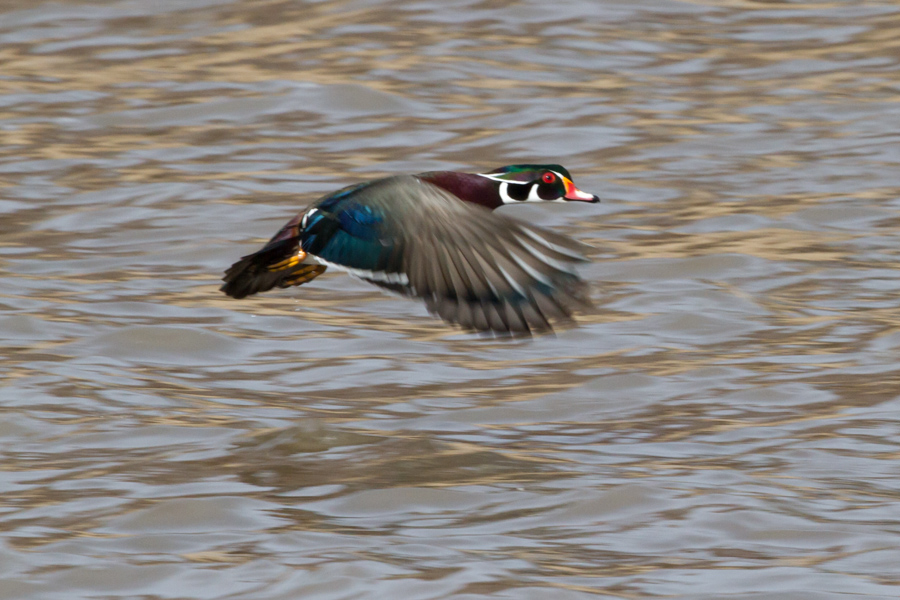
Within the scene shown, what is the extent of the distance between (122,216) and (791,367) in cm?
411

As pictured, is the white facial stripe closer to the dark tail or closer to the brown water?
the dark tail

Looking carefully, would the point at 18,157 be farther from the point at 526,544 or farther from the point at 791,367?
the point at 526,544

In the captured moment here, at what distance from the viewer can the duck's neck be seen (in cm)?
650

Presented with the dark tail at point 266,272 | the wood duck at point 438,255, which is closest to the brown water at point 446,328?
the dark tail at point 266,272

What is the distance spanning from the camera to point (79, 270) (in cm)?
873

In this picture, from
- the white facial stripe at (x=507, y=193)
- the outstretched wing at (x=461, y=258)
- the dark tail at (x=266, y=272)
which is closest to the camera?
the outstretched wing at (x=461, y=258)

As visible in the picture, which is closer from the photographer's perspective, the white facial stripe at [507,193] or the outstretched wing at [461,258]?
the outstretched wing at [461,258]

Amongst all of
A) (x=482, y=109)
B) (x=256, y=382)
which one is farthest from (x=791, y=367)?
(x=482, y=109)

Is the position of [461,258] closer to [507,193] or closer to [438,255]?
[438,255]

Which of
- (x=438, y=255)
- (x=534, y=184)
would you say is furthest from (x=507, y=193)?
(x=438, y=255)

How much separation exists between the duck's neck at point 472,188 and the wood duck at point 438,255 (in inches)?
0.7

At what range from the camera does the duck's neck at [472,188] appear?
6.50 meters

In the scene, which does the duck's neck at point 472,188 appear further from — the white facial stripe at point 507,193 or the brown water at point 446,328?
the brown water at point 446,328

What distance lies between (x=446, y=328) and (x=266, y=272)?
5.61ft
